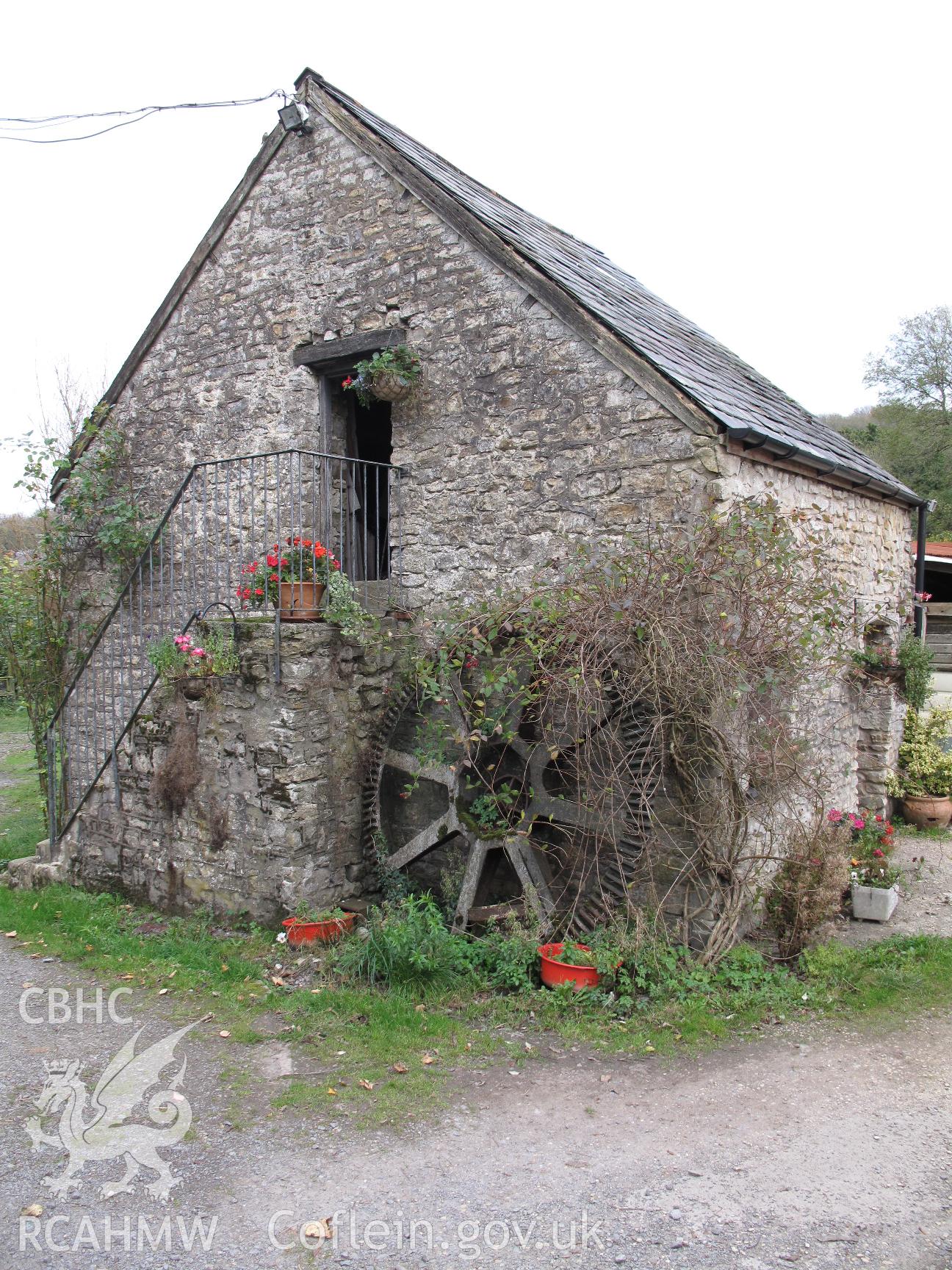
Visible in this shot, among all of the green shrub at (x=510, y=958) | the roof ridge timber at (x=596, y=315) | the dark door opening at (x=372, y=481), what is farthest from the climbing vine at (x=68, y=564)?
the green shrub at (x=510, y=958)

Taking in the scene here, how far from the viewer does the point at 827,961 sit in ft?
17.6

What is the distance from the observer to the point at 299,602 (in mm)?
6141

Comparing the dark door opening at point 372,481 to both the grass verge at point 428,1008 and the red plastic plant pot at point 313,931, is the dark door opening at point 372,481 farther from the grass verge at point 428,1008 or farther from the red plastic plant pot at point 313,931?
the grass verge at point 428,1008

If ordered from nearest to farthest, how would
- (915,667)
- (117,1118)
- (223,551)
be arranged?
(117,1118) → (223,551) → (915,667)

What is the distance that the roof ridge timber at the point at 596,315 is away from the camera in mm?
5645

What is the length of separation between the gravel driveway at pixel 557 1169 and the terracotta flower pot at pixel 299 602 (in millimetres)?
2719

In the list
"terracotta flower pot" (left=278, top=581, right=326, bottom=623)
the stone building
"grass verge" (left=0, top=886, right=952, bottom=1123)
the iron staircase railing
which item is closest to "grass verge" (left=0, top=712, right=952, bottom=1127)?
"grass verge" (left=0, top=886, right=952, bottom=1123)

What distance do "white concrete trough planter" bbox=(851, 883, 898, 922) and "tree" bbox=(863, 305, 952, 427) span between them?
964 inches

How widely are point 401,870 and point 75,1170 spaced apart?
120 inches

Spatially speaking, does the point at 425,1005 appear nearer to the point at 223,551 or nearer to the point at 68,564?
the point at 223,551

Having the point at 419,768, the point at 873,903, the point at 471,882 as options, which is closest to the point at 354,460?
the point at 419,768

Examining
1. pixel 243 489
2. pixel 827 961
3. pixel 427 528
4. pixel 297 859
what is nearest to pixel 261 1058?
pixel 297 859

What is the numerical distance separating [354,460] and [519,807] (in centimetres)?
281

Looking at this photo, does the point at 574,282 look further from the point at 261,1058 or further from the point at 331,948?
the point at 261,1058
